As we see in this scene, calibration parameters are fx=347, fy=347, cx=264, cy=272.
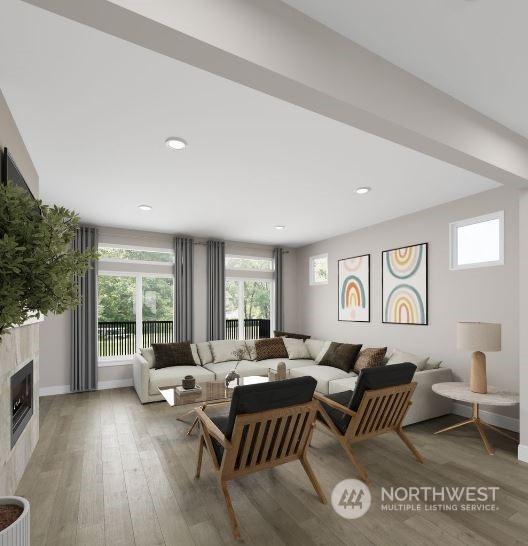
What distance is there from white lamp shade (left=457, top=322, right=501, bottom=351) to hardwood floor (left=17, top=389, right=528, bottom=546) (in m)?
0.96

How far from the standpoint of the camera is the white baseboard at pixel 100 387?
204 inches

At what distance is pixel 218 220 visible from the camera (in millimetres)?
5230

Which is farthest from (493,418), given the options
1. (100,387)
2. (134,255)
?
(134,255)

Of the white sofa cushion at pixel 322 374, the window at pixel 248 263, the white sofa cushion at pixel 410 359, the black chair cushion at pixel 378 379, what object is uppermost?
the window at pixel 248 263

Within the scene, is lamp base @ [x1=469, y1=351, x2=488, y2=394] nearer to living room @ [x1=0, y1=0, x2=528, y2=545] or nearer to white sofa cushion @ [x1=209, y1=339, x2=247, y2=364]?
living room @ [x1=0, y1=0, x2=528, y2=545]

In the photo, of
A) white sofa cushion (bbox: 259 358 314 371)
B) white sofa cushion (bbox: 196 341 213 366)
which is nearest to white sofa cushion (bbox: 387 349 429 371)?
white sofa cushion (bbox: 259 358 314 371)

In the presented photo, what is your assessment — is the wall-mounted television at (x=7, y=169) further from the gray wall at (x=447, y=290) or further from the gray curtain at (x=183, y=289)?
the gray wall at (x=447, y=290)

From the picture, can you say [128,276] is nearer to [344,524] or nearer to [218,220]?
[218,220]

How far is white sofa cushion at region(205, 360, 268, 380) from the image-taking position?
17.3 feet

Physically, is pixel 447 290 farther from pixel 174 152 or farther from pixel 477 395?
pixel 174 152

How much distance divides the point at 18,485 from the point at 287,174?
3441 mm

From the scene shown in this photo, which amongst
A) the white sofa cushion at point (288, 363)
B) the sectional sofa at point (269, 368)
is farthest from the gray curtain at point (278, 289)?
the white sofa cushion at point (288, 363)

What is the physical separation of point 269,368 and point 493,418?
2935mm

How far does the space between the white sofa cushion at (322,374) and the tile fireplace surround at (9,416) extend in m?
3.17
